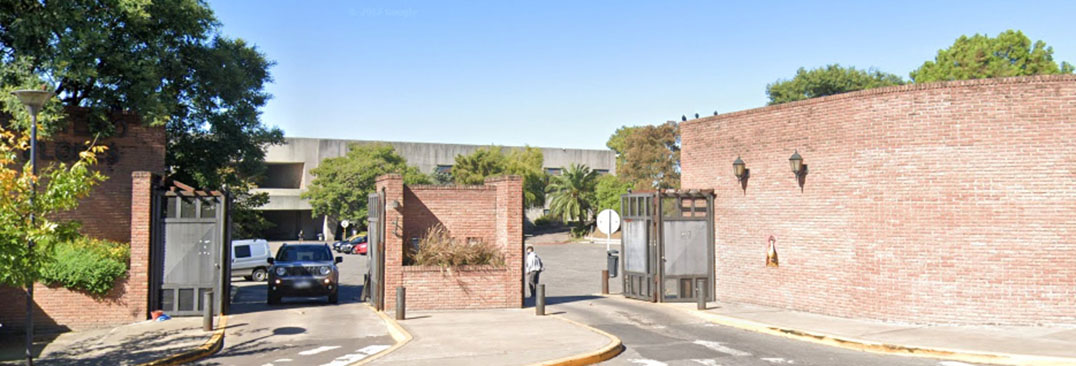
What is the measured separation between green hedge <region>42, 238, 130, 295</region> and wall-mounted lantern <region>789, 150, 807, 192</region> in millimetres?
15137

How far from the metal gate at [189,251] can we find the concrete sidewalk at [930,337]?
11.3 metres

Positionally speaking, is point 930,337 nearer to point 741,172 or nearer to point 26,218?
point 741,172

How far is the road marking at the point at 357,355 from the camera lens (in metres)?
12.4

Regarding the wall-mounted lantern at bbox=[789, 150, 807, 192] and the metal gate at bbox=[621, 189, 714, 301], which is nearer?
the wall-mounted lantern at bbox=[789, 150, 807, 192]

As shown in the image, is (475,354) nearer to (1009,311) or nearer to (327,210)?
(1009,311)

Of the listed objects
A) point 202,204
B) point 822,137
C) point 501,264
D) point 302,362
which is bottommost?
point 302,362

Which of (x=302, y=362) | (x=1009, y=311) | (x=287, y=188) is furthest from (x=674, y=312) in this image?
(x=287, y=188)

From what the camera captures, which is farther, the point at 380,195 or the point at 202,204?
the point at 380,195

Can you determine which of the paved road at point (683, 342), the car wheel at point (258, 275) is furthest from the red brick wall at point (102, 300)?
the car wheel at point (258, 275)

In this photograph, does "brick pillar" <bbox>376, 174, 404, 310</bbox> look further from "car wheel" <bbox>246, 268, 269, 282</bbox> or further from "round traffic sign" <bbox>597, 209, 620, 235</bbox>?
"car wheel" <bbox>246, 268, 269, 282</bbox>

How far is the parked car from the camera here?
3144 centimetres

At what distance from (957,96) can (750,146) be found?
16.9 feet

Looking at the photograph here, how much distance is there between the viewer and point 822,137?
59.0 ft

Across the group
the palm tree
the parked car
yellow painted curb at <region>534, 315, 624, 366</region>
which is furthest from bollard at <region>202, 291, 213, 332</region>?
the palm tree
